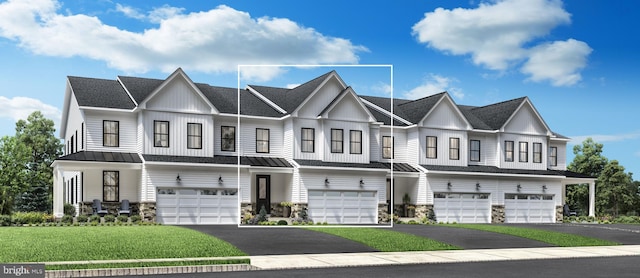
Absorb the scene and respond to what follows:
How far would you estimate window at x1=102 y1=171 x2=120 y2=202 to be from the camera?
34.5 m

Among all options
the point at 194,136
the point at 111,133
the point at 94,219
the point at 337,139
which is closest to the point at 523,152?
the point at 337,139

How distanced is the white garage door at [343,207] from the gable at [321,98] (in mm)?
4579

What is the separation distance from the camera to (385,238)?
24344 millimetres

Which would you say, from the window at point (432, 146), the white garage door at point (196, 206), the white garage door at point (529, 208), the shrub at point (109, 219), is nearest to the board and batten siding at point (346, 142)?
the window at point (432, 146)

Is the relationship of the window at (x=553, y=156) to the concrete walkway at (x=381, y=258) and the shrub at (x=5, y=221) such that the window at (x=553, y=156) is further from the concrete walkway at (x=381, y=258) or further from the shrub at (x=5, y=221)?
the shrub at (x=5, y=221)

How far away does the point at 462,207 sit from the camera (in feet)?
134

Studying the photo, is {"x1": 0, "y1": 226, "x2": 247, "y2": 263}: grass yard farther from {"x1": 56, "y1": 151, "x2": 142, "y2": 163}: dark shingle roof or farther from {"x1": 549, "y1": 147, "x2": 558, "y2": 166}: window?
{"x1": 549, "y1": 147, "x2": 558, "y2": 166}: window

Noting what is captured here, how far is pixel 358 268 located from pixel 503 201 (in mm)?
27032

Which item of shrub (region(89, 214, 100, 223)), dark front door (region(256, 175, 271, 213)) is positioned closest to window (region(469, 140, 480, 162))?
dark front door (region(256, 175, 271, 213))

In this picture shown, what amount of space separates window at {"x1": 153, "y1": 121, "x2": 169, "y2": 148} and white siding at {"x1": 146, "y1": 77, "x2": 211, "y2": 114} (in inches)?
31.5

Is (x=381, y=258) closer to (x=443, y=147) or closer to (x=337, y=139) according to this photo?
(x=337, y=139)

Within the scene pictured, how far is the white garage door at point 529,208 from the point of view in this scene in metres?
42.6

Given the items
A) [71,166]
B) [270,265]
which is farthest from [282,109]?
[270,265]

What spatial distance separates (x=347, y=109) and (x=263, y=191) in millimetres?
6722
